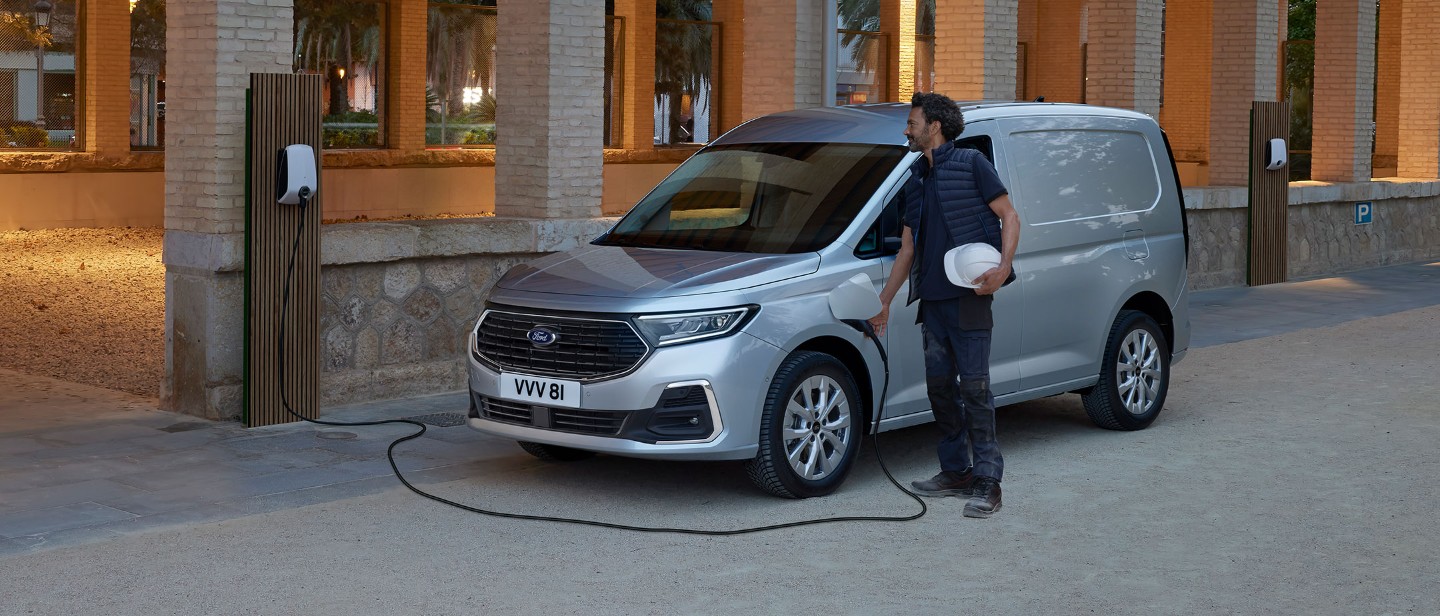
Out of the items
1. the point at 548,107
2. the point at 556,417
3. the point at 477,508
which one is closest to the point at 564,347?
the point at 556,417

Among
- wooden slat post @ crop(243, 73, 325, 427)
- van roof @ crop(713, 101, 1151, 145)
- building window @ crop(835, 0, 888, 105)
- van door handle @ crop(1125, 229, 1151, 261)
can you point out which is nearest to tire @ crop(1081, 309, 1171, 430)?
van door handle @ crop(1125, 229, 1151, 261)

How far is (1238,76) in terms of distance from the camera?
61.2 ft

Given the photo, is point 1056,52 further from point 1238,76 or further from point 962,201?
point 962,201

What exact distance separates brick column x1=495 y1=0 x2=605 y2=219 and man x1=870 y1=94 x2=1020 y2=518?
4.47 m

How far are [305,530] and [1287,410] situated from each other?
5986mm

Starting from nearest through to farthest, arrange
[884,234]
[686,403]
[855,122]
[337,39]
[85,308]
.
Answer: [686,403] < [884,234] < [855,122] < [85,308] < [337,39]

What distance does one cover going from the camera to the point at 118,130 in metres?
23.6

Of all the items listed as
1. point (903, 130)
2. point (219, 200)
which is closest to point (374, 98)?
point (219, 200)

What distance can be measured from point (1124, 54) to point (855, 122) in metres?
9.12

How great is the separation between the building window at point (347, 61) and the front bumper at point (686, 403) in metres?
19.6

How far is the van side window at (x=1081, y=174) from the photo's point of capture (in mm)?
8531

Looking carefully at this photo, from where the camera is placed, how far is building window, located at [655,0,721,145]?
30156 millimetres

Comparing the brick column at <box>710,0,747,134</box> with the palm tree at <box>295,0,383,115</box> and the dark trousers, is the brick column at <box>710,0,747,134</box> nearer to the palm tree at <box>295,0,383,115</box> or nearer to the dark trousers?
the palm tree at <box>295,0,383,115</box>

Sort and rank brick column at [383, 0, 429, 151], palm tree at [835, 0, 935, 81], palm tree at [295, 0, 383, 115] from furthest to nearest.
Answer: palm tree at [835, 0, 935, 81] → brick column at [383, 0, 429, 151] → palm tree at [295, 0, 383, 115]
